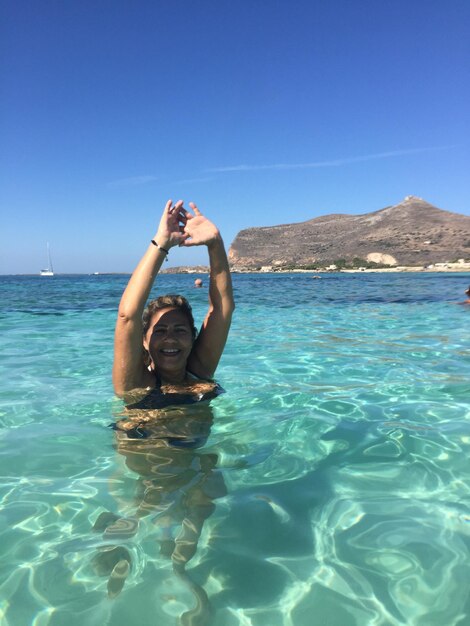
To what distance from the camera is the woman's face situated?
320 centimetres

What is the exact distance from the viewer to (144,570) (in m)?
2.11

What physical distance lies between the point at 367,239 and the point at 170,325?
120737mm

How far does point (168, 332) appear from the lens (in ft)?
10.5

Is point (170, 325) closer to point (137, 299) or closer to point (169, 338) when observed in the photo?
point (169, 338)

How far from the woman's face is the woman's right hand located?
1.86ft

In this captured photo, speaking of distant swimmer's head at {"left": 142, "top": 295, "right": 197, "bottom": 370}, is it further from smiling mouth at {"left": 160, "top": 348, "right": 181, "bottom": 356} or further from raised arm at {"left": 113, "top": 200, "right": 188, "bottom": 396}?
raised arm at {"left": 113, "top": 200, "right": 188, "bottom": 396}

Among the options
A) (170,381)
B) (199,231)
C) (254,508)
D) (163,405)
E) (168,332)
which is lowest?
(254,508)

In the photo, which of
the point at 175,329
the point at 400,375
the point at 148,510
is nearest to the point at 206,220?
the point at 175,329

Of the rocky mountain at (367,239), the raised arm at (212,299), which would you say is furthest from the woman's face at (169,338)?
the rocky mountain at (367,239)

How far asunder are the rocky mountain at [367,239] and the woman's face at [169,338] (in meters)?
98.3

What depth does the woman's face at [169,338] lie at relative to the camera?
3195mm

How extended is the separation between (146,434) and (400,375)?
384 cm

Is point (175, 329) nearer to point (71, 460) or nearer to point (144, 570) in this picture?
point (71, 460)

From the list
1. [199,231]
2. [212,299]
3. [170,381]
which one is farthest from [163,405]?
[199,231]
